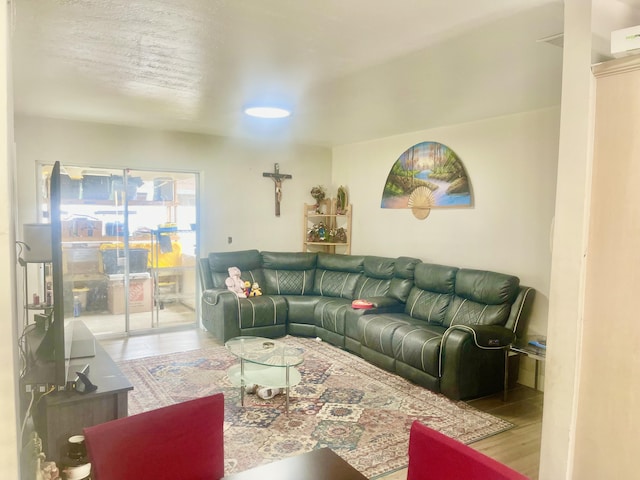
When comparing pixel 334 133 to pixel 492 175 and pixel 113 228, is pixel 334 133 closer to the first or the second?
pixel 492 175

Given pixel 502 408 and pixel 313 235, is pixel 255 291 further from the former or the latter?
pixel 502 408

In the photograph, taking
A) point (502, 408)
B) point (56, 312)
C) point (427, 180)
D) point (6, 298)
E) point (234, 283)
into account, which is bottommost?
point (502, 408)

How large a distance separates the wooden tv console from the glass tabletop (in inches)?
49.2

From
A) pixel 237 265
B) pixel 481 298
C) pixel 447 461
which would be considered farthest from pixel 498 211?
pixel 447 461

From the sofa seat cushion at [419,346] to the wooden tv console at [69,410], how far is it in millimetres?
2358

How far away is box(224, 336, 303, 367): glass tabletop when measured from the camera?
3.45 metres

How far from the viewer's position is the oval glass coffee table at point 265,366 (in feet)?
11.2

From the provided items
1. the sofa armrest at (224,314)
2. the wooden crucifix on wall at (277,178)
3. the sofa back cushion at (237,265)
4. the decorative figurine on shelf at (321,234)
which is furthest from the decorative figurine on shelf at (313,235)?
the sofa armrest at (224,314)

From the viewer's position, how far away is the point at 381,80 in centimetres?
322

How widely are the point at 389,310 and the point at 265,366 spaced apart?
1.72 m

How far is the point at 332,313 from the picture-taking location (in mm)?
5090

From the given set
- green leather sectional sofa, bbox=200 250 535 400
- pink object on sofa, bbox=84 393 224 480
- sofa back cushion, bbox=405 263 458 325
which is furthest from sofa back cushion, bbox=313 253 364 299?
pink object on sofa, bbox=84 393 224 480

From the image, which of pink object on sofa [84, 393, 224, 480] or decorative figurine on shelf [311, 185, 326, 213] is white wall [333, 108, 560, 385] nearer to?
decorative figurine on shelf [311, 185, 326, 213]

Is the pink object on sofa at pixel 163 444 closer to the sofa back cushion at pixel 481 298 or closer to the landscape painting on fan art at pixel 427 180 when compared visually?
the sofa back cushion at pixel 481 298
